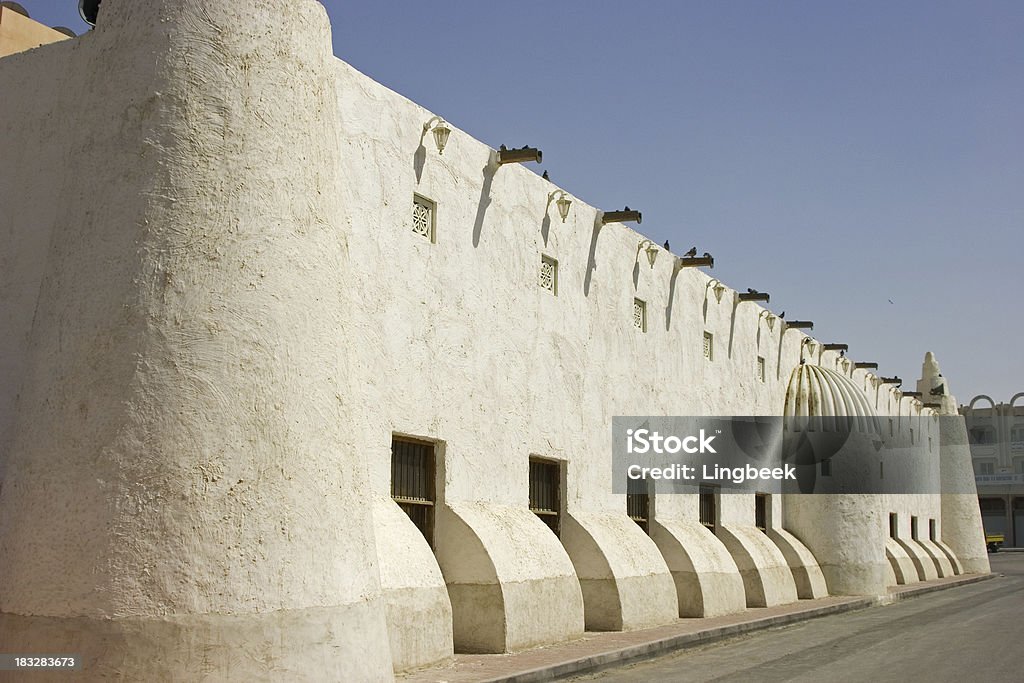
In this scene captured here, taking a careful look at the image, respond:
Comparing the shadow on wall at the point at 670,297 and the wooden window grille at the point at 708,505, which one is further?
→ the wooden window grille at the point at 708,505

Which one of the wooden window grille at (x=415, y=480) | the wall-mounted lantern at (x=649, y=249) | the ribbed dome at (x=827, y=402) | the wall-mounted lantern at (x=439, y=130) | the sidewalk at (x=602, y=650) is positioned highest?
the wall-mounted lantern at (x=649, y=249)

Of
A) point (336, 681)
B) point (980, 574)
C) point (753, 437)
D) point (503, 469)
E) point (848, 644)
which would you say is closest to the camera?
point (336, 681)

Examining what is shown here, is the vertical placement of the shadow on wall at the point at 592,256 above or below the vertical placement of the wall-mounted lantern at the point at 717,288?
below

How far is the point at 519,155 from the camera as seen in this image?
1261 centimetres

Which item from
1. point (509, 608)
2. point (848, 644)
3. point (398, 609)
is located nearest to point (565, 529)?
point (509, 608)

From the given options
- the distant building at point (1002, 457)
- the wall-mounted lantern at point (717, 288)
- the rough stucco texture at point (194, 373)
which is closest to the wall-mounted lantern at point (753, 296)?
the wall-mounted lantern at point (717, 288)

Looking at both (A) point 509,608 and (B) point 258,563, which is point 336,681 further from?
(A) point 509,608

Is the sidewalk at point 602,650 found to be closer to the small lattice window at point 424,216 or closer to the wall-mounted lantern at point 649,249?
the small lattice window at point 424,216

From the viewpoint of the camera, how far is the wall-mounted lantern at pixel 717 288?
63.9ft

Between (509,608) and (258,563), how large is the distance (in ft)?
15.1

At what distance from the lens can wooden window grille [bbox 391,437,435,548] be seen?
10789mm

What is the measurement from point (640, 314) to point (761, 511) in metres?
6.54

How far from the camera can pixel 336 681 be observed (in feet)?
23.4

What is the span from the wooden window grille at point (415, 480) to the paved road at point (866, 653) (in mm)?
2178
